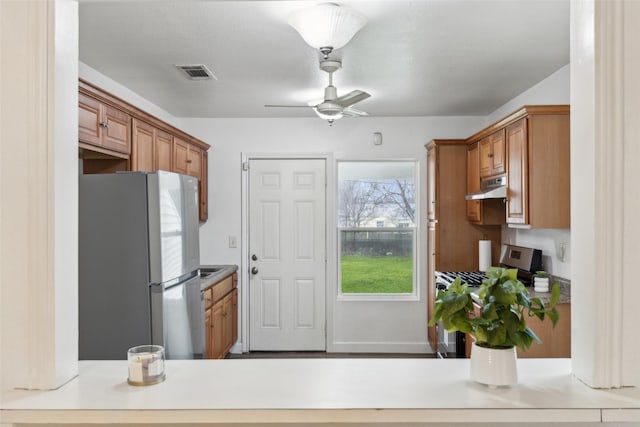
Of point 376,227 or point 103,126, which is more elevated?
point 103,126

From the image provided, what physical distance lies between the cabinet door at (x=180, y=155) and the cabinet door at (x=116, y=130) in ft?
2.67

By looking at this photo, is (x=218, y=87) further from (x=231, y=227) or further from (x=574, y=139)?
(x=574, y=139)

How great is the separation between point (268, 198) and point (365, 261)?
1.25m

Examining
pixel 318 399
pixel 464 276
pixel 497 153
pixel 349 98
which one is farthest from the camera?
pixel 464 276

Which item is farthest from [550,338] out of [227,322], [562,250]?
[227,322]

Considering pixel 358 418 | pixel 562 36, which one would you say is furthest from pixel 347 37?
pixel 358 418

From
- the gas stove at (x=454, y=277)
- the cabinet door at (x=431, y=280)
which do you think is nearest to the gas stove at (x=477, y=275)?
the gas stove at (x=454, y=277)

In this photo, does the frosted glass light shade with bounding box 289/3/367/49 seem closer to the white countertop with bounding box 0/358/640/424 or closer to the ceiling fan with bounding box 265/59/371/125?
the ceiling fan with bounding box 265/59/371/125

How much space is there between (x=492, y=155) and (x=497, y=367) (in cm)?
283

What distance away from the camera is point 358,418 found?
964mm

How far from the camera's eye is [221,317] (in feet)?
13.3

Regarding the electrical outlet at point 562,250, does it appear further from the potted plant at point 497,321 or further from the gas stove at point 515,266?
the potted plant at point 497,321

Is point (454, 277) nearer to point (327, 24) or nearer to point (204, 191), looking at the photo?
point (327, 24)

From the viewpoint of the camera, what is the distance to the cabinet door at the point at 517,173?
9.62 ft
